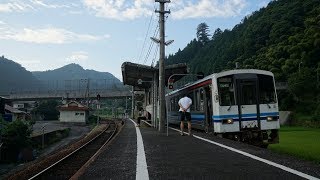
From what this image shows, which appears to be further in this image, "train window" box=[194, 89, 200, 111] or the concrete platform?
"train window" box=[194, 89, 200, 111]

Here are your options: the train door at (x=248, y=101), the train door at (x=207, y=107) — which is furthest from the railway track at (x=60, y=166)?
the train door at (x=248, y=101)

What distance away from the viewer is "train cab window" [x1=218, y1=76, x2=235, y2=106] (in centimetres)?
1655

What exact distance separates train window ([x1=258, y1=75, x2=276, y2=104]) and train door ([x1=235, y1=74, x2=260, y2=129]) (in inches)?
7.8

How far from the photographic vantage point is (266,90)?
16.8m

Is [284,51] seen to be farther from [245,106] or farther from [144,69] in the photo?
[245,106]

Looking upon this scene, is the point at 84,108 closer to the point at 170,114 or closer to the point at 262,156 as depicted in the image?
the point at 170,114

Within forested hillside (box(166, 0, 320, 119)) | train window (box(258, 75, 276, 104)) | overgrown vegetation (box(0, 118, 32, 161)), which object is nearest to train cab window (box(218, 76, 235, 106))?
train window (box(258, 75, 276, 104))

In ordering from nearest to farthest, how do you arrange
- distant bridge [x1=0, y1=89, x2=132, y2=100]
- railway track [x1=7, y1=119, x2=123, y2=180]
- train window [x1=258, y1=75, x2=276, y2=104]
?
1. railway track [x1=7, y1=119, x2=123, y2=180]
2. train window [x1=258, y1=75, x2=276, y2=104]
3. distant bridge [x1=0, y1=89, x2=132, y2=100]

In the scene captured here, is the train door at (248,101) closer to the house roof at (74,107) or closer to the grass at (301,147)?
the grass at (301,147)

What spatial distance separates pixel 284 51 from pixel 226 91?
255ft

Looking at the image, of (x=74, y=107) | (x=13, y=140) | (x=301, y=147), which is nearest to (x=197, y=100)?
(x=301, y=147)

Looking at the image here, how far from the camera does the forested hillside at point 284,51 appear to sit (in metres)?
69.2

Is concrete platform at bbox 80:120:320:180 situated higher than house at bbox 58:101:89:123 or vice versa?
house at bbox 58:101:89:123

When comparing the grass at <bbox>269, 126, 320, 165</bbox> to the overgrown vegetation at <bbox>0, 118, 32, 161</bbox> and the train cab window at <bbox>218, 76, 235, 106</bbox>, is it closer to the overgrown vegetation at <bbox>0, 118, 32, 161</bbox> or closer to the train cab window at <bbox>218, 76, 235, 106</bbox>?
the train cab window at <bbox>218, 76, 235, 106</bbox>
